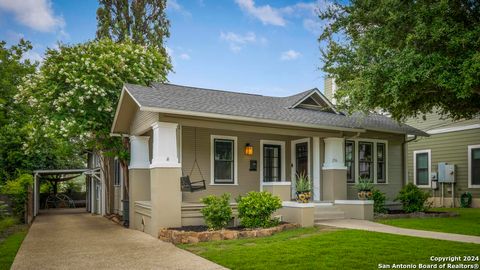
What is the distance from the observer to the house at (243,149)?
982cm

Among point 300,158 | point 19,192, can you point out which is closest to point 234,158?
point 300,158

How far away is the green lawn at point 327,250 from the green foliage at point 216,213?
37.0 inches

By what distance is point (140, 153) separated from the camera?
12.3 m

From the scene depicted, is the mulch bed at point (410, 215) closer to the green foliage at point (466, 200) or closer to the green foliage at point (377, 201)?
the green foliage at point (377, 201)

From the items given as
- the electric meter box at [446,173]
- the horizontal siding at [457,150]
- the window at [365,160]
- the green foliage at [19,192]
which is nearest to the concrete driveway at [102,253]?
the green foliage at [19,192]

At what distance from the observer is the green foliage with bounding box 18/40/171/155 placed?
13617 mm

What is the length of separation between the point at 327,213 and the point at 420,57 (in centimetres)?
509

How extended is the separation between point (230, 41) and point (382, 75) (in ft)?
45.2

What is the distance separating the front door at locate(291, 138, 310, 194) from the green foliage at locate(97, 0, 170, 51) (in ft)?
41.0

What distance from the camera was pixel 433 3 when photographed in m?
9.03

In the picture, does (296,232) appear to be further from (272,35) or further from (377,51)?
(272,35)

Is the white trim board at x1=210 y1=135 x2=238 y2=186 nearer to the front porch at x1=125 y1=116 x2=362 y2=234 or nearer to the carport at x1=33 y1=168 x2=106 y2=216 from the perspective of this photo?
the front porch at x1=125 y1=116 x2=362 y2=234

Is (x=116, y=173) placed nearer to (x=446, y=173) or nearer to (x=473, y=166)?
(x=446, y=173)

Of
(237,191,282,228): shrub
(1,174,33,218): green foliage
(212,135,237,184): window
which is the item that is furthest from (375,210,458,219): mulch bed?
(1,174,33,218): green foliage
